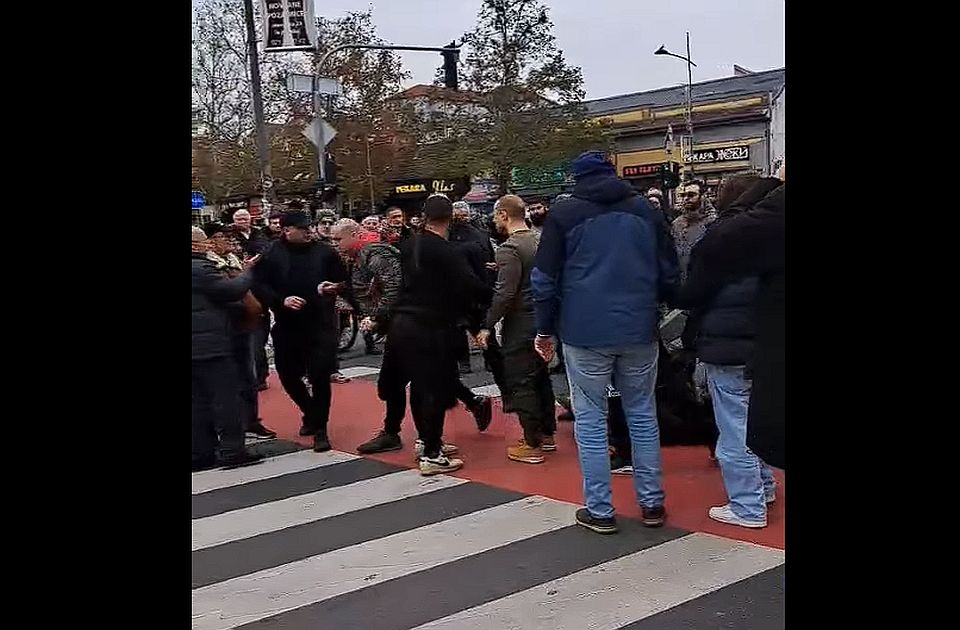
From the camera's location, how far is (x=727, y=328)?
4.62 metres

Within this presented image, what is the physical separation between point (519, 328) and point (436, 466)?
1.02 meters

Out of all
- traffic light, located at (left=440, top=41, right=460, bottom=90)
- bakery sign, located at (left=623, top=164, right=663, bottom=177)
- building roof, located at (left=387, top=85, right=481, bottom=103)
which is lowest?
bakery sign, located at (left=623, top=164, right=663, bottom=177)

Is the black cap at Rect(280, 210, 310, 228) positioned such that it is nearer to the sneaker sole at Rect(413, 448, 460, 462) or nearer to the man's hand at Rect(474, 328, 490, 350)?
the man's hand at Rect(474, 328, 490, 350)

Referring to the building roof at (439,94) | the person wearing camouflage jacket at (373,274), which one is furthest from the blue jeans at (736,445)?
the building roof at (439,94)

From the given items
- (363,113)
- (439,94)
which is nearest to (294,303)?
(363,113)

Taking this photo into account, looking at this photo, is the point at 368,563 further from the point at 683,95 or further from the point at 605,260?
the point at 683,95

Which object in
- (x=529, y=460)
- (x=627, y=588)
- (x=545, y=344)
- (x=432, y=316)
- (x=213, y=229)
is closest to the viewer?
(x=627, y=588)

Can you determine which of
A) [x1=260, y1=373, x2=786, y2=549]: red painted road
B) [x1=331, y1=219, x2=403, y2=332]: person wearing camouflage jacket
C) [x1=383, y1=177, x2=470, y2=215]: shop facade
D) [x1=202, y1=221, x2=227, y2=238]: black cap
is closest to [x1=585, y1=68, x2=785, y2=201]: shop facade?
[x1=383, y1=177, x2=470, y2=215]: shop facade

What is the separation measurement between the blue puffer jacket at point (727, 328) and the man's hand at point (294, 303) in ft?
9.85

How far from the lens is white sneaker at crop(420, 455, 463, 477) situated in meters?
6.19

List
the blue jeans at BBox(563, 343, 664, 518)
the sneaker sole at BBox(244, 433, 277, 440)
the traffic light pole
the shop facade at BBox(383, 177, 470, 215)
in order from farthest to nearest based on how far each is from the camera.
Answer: the shop facade at BBox(383, 177, 470, 215) → the traffic light pole → the sneaker sole at BBox(244, 433, 277, 440) → the blue jeans at BBox(563, 343, 664, 518)

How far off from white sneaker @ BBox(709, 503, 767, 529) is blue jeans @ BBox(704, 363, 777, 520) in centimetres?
2
